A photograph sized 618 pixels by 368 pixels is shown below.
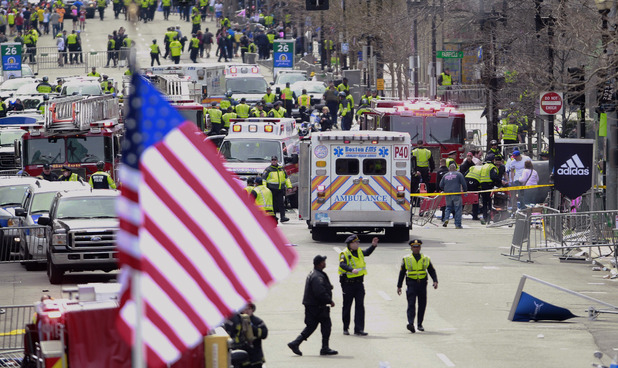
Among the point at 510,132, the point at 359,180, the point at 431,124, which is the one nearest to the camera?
the point at 359,180

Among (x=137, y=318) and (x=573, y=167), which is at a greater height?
(x=137, y=318)

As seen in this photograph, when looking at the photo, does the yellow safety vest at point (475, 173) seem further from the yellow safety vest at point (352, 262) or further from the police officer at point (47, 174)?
the yellow safety vest at point (352, 262)

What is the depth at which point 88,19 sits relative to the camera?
82625mm

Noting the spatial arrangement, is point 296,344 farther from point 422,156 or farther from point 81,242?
point 422,156

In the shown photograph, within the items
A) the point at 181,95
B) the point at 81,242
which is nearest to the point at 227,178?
the point at 81,242

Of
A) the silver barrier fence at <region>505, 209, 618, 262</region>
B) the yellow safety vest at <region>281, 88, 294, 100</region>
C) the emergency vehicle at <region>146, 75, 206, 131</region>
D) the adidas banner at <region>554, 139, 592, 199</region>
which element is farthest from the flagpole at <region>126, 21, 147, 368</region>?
the yellow safety vest at <region>281, 88, 294, 100</region>

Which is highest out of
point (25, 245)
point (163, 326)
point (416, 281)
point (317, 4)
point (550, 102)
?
point (317, 4)

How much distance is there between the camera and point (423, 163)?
33.0m

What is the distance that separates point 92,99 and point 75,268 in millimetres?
10503

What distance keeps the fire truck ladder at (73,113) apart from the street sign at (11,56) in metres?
28.3

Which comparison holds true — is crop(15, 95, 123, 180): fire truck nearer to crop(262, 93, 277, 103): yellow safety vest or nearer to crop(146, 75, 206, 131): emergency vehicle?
crop(146, 75, 206, 131): emergency vehicle

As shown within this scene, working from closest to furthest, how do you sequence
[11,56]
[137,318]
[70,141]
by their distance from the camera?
[137,318] → [70,141] → [11,56]

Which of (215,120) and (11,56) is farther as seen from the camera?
(11,56)

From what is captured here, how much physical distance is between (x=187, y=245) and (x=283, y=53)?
52363mm
